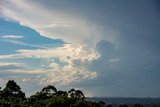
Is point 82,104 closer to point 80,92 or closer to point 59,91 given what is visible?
point 80,92

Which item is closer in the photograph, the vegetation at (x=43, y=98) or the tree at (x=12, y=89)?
the vegetation at (x=43, y=98)

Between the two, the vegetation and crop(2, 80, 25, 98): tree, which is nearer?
the vegetation

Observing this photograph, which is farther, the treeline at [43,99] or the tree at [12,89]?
the tree at [12,89]

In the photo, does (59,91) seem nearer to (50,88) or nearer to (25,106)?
(50,88)

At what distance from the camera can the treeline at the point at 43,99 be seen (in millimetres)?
104688

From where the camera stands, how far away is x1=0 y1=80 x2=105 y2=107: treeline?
343ft

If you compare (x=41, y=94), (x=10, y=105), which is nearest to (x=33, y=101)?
(x=41, y=94)

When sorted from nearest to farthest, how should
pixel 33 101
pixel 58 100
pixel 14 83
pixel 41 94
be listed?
1. pixel 58 100
2. pixel 33 101
3. pixel 41 94
4. pixel 14 83

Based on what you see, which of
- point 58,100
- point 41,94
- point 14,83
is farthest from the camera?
point 14,83

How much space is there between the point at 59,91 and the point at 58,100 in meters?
27.3

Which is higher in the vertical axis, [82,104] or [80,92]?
[80,92]

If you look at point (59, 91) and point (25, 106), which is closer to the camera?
point (25, 106)

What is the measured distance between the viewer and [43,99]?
121 metres

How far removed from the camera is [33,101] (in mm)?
116250
